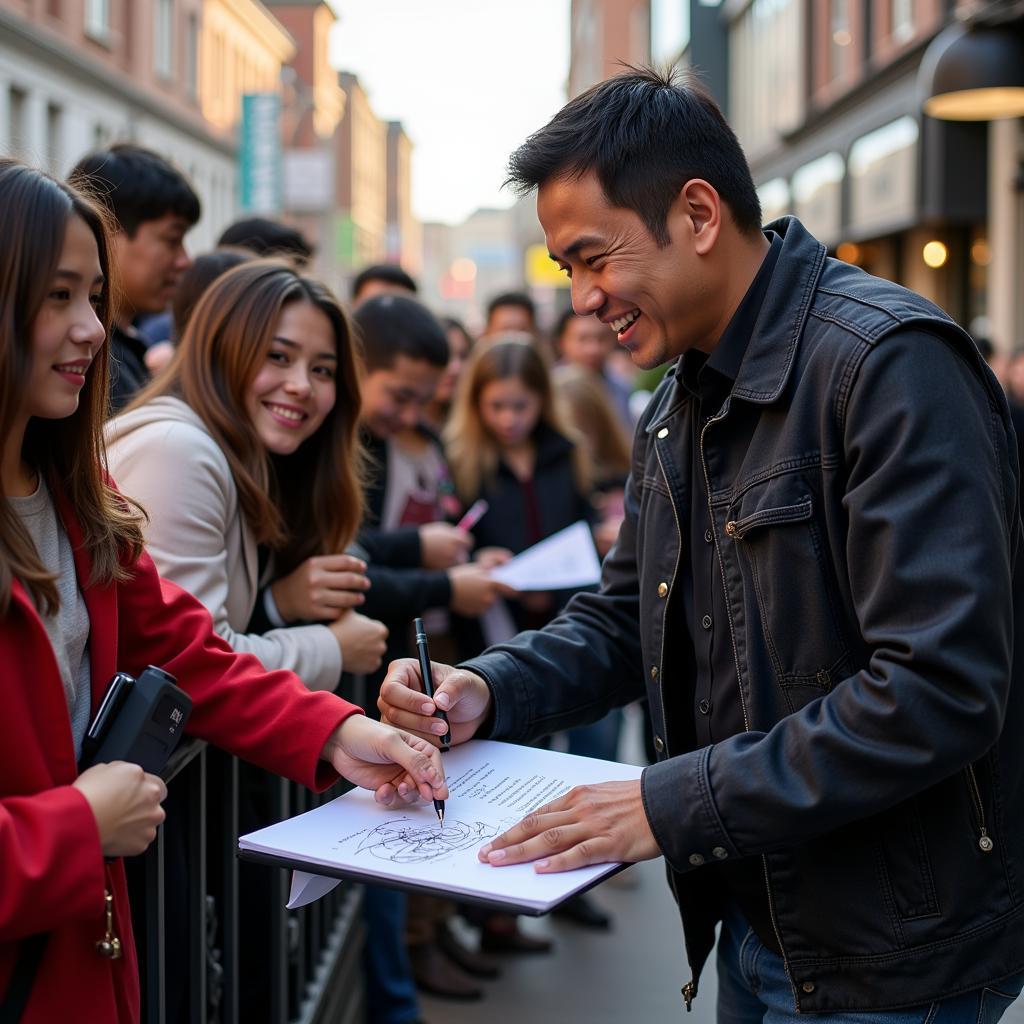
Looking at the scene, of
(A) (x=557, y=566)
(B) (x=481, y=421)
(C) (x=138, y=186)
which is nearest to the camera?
(C) (x=138, y=186)

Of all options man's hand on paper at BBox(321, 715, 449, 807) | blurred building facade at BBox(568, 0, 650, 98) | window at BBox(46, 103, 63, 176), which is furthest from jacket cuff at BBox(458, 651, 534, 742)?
blurred building facade at BBox(568, 0, 650, 98)

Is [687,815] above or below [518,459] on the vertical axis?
below

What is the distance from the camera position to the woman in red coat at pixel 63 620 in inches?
65.3

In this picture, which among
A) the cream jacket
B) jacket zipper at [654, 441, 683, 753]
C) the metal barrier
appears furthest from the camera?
the cream jacket

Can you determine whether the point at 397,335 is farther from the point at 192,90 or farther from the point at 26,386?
the point at 192,90

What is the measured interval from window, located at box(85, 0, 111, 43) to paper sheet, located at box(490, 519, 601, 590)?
27.8 m

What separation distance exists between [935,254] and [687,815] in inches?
594

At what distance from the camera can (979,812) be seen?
73.5 inches

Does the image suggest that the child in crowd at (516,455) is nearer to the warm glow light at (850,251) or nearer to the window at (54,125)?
the warm glow light at (850,251)

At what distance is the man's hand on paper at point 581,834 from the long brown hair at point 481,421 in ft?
11.2

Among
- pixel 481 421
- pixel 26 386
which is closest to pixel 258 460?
pixel 26 386

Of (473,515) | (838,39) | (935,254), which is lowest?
(473,515)

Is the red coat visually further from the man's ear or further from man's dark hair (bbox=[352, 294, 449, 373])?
man's dark hair (bbox=[352, 294, 449, 373])

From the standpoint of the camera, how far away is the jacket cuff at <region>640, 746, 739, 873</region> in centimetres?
184
